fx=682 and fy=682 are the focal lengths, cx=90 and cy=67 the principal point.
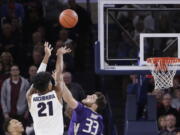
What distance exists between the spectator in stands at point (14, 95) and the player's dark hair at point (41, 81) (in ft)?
11.7

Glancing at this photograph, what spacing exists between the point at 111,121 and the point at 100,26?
235 cm

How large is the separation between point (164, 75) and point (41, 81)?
7.38ft

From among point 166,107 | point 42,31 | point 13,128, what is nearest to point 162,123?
point 166,107

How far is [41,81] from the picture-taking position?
698 centimetres

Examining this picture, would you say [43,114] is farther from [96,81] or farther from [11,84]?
[96,81]

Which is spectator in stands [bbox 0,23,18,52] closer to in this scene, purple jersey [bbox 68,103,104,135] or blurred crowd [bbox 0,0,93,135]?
blurred crowd [bbox 0,0,93,135]

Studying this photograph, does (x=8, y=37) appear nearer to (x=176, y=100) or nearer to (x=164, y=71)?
(x=176, y=100)

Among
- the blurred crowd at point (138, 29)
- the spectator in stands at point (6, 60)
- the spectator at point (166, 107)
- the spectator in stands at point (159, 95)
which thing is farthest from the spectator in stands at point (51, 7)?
the spectator at point (166, 107)

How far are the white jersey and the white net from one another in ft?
6.35

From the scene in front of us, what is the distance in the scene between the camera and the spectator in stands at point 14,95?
10602mm

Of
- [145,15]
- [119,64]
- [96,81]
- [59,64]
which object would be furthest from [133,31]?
[59,64]

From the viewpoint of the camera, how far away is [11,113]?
10.6m

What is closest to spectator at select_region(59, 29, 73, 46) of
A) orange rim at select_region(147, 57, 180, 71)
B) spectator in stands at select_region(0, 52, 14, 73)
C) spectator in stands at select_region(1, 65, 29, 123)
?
spectator in stands at select_region(0, 52, 14, 73)

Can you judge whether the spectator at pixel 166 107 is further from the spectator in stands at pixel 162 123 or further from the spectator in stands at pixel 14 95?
the spectator in stands at pixel 14 95
